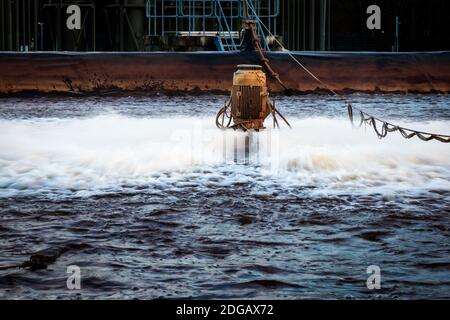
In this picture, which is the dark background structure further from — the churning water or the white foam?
the churning water

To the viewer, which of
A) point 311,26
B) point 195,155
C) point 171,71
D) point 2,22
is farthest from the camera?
point 311,26

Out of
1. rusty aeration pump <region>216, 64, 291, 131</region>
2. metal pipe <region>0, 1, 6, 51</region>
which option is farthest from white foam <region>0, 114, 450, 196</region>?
metal pipe <region>0, 1, 6, 51</region>

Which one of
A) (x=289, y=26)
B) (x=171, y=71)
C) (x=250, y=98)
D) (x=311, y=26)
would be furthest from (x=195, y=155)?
(x=289, y=26)

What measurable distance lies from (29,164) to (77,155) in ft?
2.69

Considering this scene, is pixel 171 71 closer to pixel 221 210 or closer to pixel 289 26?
pixel 289 26

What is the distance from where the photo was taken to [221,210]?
23.1 feet

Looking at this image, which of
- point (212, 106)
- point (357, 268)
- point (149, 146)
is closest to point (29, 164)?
point (149, 146)

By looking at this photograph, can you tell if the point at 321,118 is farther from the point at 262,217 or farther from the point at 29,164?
the point at 262,217

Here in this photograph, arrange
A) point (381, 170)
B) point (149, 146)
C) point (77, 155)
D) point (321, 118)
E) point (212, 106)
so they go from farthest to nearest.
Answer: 1. point (212, 106)
2. point (321, 118)
3. point (149, 146)
4. point (77, 155)
5. point (381, 170)

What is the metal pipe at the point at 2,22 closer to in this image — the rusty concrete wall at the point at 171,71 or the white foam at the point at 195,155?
the rusty concrete wall at the point at 171,71

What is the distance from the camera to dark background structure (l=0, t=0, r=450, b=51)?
24891 mm

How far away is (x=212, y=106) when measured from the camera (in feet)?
54.0

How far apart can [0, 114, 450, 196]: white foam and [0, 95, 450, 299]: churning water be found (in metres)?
0.02

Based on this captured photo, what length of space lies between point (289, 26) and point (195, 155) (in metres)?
15.6
